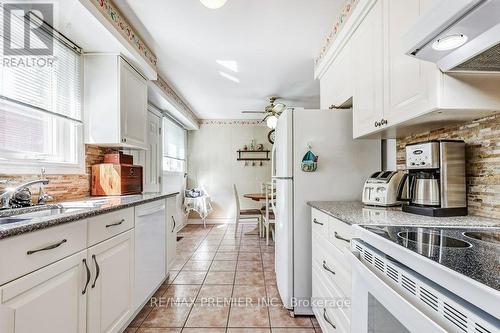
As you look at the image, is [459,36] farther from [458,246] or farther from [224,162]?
[224,162]

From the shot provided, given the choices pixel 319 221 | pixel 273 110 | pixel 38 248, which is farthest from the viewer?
pixel 273 110

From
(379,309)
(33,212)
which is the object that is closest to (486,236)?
(379,309)

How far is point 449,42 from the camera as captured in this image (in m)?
0.94

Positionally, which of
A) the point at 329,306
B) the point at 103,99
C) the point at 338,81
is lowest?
the point at 329,306

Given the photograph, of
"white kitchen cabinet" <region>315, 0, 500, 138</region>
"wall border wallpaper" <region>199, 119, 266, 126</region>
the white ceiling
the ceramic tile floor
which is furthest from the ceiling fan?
"white kitchen cabinet" <region>315, 0, 500, 138</region>

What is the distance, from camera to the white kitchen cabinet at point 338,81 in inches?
77.8

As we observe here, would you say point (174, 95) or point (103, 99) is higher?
point (174, 95)

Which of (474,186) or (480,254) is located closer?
(480,254)

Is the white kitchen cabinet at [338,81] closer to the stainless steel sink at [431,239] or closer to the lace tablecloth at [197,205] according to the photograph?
the stainless steel sink at [431,239]

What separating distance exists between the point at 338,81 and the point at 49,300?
231 centimetres

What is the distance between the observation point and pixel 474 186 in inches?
52.3

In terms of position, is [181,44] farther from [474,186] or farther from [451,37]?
[474,186]

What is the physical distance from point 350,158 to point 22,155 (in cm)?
232

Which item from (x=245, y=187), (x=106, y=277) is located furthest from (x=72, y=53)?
(x=245, y=187)
